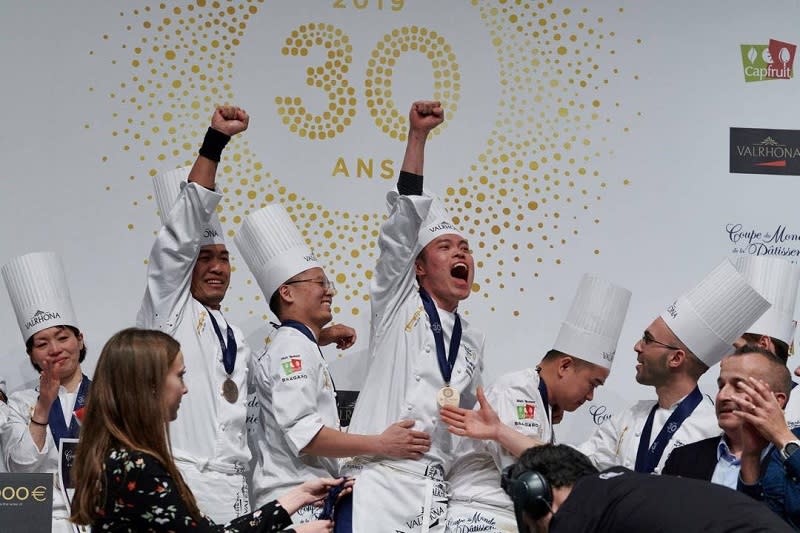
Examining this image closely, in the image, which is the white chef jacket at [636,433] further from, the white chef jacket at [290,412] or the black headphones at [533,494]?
the black headphones at [533,494]

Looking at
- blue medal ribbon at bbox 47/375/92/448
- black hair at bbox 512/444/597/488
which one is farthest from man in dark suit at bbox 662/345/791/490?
blue medal ribbon at bbox 47/375/92/448

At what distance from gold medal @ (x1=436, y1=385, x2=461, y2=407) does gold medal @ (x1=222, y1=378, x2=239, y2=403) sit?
27.3 inches

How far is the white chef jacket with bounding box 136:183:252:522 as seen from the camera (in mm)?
3965

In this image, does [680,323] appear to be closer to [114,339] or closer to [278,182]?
[278,182]

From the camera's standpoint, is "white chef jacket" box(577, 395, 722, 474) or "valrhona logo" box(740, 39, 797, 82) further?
"valrhona logo" box(740, 39, 797, 82)

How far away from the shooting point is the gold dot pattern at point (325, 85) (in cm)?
514

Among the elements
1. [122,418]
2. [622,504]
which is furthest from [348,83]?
[622,504]

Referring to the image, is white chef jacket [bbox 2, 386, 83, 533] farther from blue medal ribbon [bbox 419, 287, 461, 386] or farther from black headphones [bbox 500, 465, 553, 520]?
black headphones [bbox 500, 465, 553, 520]

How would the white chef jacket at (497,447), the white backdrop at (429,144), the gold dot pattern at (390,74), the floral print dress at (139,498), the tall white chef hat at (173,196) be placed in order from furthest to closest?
the gold dot pattern at (390,74) → the white backdrop at (429,144) → the tall white chef hat at (173,196) → the white chef jacket at (497,447) → the floral print dress at (139,498)

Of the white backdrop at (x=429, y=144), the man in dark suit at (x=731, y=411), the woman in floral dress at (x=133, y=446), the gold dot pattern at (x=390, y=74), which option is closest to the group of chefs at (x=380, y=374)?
the man in dark suit at (x=731, y=411)

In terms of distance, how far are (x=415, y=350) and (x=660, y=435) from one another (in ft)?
2.85

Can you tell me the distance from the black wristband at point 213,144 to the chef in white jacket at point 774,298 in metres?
2.09

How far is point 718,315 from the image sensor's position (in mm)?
4234

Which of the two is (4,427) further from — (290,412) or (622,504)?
(622,504)
